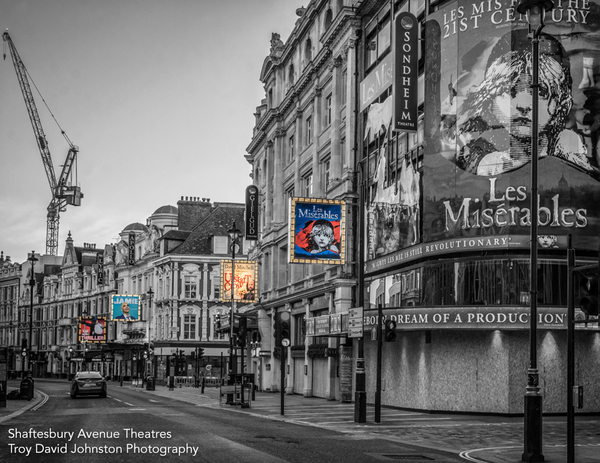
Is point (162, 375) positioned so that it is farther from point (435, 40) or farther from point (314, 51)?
point (435, 40)

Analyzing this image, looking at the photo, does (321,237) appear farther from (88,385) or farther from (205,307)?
(205,307)

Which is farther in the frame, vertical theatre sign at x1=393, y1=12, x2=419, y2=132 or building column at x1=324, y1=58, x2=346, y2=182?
building column at x1=324, y1=58, x2=346, y2=182

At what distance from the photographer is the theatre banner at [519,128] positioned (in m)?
30.1

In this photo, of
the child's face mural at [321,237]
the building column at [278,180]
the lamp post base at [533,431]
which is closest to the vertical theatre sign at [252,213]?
the building column at [278,180]

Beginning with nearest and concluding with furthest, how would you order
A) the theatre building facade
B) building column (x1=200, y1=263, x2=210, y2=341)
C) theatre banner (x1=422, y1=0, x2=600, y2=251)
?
the theatre building facade → theatre banner (x1=422, y1=0, x2=600, y2=251) → building column (x1=200, y1=263, x2=210, y2=341)

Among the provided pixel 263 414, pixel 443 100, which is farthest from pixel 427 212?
pixel 263 414

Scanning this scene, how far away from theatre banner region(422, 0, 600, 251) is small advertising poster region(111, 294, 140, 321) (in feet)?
189

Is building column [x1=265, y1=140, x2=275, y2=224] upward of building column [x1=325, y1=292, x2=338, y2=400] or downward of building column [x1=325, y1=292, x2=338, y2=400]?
upward

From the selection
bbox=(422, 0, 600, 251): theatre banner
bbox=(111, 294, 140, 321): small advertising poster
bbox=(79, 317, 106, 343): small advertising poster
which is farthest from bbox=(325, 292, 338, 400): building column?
bbox=(79, 317, 106, 343): small advertising poster

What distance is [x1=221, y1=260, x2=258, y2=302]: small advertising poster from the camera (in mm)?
54691

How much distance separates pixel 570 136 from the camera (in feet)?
99.4

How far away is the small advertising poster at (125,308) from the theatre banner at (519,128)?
→ 189ft

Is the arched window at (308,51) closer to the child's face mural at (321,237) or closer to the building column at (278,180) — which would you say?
the building column at (278,180)

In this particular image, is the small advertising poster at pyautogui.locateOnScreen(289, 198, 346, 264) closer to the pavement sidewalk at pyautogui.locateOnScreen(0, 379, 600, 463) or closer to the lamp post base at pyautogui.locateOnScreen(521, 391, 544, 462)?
the pavement sidewalk at pyautogui.locateOnScreen(0, 379, 600, 463)
